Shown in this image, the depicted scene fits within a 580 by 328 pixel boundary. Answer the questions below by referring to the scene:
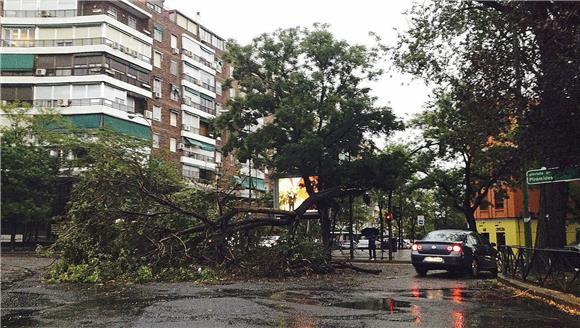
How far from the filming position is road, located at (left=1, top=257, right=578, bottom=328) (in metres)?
8.30

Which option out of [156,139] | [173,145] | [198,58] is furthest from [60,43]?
[198,58]

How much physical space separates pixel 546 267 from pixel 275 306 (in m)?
6.66

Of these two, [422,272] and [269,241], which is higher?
[269,241]

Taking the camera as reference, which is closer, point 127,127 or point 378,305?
point 378,305

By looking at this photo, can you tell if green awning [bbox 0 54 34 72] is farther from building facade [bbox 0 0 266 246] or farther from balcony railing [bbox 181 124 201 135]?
balcony railing [bbox 181 124 201 135]

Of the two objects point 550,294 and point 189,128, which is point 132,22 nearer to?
point 189,128

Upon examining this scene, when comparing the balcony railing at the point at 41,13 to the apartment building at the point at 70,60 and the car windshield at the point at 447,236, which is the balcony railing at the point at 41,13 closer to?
the apartment building at the point at 70,60

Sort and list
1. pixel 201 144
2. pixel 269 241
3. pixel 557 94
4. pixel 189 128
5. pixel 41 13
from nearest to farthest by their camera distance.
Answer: pixel 557 94
pixel 269 241
pixel 41 13
pixel 189 128
pixel 201 144

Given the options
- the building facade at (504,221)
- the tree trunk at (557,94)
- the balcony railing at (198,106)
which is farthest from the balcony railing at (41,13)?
the tree trunk at (557,94)

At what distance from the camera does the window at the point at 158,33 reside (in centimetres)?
5655

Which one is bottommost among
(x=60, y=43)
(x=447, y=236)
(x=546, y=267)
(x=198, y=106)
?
(x=546, y=267)

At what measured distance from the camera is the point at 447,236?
→ 18.0 metres

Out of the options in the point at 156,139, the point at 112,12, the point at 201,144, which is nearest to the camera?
the point at 112,12

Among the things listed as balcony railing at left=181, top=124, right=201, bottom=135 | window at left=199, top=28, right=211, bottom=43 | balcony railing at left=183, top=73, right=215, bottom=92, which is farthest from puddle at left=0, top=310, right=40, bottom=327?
window at left=199, top=28, right=211, bottom=43
